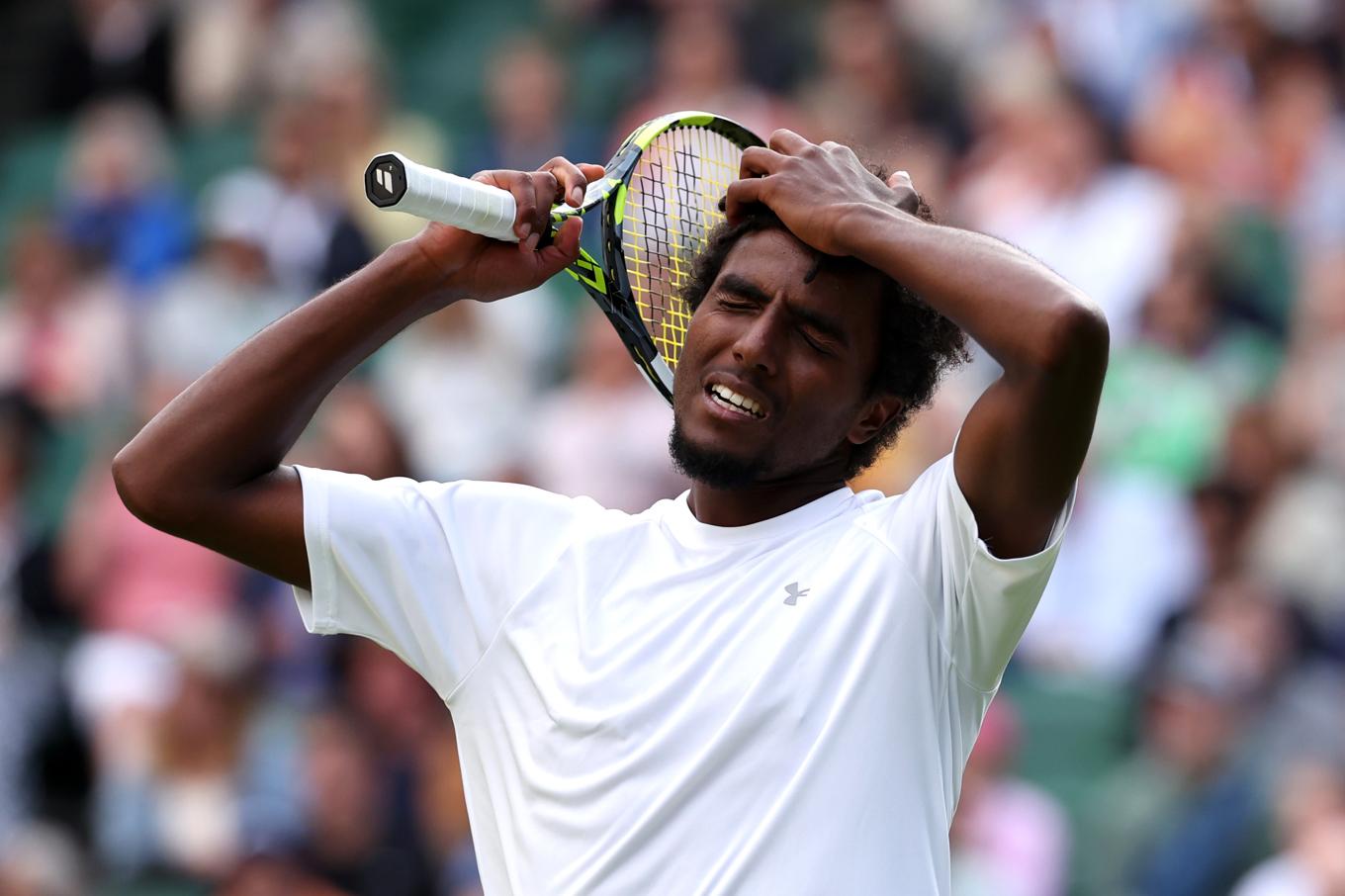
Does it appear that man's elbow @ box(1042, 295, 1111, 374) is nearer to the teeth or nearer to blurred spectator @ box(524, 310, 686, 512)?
the teeth

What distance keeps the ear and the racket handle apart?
0.60 meters

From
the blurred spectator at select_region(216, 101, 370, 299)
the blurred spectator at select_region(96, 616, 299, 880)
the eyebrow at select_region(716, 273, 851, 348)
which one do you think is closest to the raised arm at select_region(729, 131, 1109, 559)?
the eyebrow at select_region(716, 273, 851, 348)

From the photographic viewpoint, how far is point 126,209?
9.66 m

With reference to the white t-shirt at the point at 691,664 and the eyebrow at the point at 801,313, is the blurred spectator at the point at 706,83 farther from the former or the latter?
the white t-shirt at the point at 691,664

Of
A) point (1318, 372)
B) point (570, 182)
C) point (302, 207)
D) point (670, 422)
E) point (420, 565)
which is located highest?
point (570, 182)

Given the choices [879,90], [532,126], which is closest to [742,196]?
[879,90]

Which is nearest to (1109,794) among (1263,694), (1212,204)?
(1263,694)

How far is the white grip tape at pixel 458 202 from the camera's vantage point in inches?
111

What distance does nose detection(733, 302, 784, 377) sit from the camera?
2.93 metres

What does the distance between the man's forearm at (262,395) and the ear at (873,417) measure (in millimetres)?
695

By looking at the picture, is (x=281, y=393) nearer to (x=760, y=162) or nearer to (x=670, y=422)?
(x=760, y=162)

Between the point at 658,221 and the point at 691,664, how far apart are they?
987mm

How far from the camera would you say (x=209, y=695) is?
721 cm

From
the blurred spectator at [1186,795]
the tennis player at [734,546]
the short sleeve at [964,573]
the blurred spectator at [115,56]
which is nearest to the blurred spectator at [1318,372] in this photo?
the blurred spectator at [1186,795]
